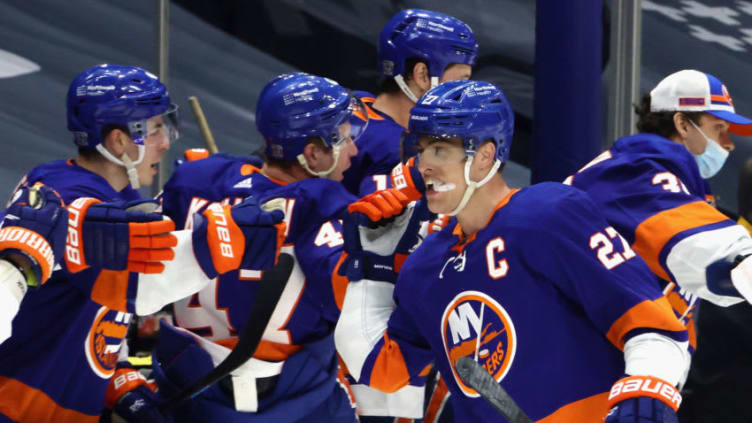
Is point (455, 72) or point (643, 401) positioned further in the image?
point (455, 72)

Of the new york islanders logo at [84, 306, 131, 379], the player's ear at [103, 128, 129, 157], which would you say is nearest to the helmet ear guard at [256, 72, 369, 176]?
the player's ear at [103, 128, 129, 157]

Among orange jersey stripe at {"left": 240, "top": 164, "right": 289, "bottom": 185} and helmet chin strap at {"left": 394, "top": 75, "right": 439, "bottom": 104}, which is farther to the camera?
helmet chin strap at {"left": 394, "top": 75, "right": 439, "bottom": 104}

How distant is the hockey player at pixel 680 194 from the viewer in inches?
105

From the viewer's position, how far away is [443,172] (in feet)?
7.96

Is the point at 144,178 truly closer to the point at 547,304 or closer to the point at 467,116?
the point at 467,116

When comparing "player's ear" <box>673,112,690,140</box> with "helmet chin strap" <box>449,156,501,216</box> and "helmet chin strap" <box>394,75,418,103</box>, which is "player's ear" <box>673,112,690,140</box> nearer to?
"helmet chin strap" <box>394,75,418,103</box>

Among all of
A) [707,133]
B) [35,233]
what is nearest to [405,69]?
[707,133]

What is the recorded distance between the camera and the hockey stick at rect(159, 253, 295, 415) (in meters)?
2.79

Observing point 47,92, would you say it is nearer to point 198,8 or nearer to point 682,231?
point 198,8

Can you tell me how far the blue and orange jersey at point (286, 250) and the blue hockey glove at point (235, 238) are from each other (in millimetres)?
200

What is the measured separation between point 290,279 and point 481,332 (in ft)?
2.31

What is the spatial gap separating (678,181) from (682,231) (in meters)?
0.20

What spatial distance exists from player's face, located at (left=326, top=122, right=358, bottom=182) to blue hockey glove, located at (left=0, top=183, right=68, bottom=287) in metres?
1.02

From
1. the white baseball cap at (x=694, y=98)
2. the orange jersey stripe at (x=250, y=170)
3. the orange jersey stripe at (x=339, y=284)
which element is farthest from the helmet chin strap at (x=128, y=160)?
the white baseball cap at (x=694, y=98)
